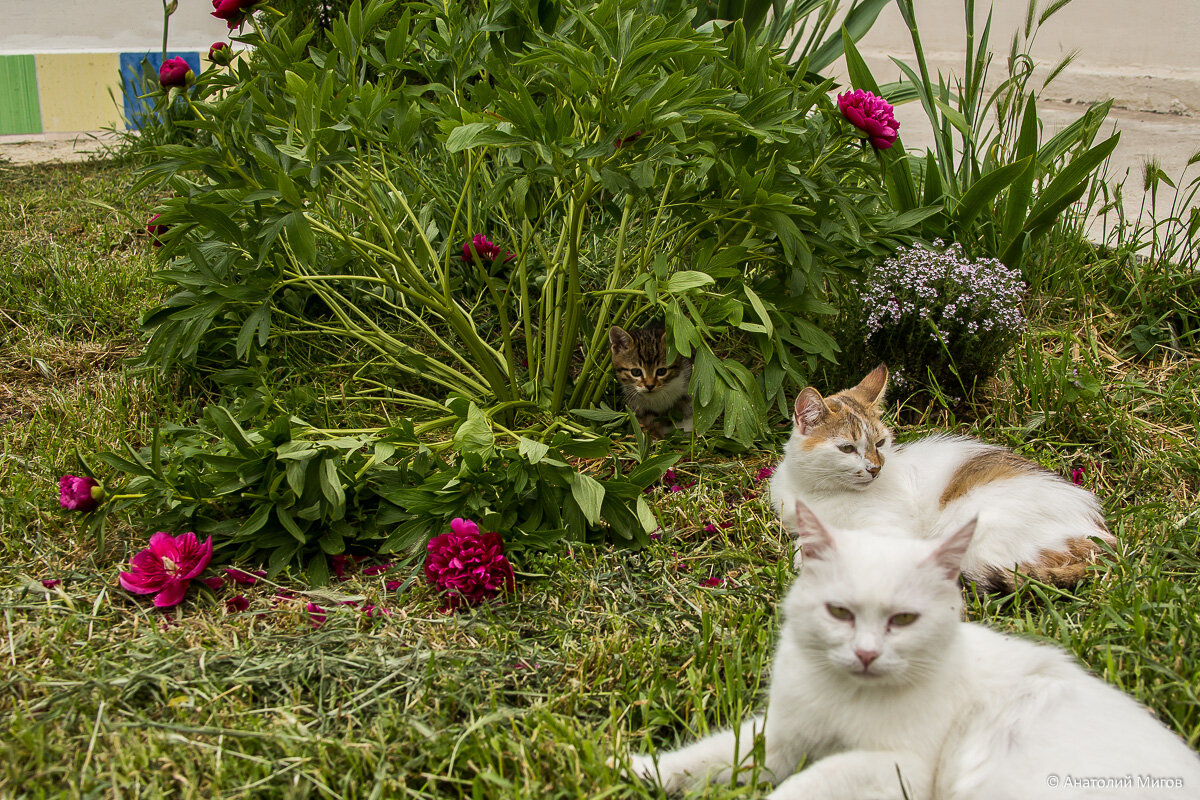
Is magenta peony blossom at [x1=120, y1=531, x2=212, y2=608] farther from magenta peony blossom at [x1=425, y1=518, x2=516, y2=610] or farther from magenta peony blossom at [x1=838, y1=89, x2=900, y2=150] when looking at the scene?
magenta peony blossom at [x1=838, y1=89, x2=900, y2=150]

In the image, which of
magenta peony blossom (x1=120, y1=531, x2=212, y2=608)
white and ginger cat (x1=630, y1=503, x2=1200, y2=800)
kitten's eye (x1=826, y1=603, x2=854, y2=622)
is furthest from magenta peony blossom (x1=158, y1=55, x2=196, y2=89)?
kitten's eye (x1=826, y1=603, x2=854, y2=622)

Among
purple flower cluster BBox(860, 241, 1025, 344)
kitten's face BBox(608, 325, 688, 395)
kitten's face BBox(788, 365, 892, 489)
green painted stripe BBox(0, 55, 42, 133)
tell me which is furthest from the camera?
green painted stripe BBox(0, 55, 42, 133)

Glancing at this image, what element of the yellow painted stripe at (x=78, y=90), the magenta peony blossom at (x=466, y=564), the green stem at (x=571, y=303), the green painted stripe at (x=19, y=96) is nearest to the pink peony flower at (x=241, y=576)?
the magenta peony blossom at (x=466, y=564)

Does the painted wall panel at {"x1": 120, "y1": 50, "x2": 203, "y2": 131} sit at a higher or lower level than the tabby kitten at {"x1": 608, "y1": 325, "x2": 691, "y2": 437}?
higher

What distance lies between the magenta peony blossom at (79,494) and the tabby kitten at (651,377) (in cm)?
168

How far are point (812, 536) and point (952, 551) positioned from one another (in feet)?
0.83

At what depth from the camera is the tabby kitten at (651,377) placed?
326cm

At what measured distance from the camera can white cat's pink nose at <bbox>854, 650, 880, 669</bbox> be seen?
4.97 ft

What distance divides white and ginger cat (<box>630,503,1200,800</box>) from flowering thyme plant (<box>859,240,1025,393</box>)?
1642 mm

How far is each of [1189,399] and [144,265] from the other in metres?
4.54

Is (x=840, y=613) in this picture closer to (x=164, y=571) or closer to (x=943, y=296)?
(x=164, y=571)

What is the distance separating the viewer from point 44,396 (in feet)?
11.1

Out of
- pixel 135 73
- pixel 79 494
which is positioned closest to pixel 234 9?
pixel 79 494

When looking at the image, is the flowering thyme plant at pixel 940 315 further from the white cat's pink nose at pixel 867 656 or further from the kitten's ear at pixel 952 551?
the white cat's pink nose at pixel 867 656
